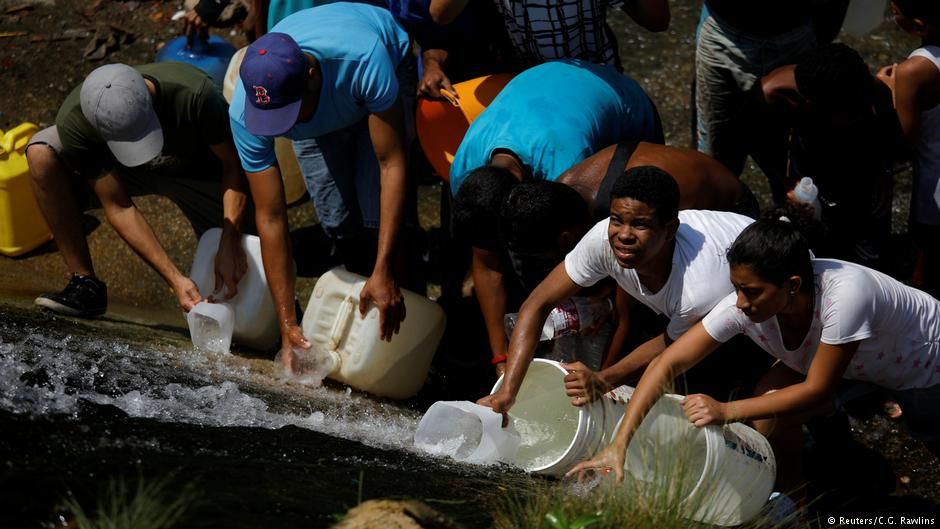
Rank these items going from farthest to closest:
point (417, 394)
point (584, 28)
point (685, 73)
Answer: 1. point (685, 73)
2. point (417, 394)
3. point (584, 28)

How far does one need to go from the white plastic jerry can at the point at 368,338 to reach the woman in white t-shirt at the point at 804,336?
1532mm

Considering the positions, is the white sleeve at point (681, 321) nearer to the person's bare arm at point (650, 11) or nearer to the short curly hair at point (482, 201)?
the short curly hair at point (482, 201)

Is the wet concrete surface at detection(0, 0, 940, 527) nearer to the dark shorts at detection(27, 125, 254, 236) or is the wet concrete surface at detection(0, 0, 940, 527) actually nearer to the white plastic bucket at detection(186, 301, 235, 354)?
the white plastic bucket at detection(186, 301, 235, 354)

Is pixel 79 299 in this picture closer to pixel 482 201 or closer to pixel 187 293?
pixel 187 293

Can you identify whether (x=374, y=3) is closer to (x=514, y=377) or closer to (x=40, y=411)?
(x=514, y=377)

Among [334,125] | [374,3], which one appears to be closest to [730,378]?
[334,125]

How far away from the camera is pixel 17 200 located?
6.21 meters

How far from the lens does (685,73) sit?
6984 millimetres

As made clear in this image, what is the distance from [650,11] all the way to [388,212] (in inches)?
56.3

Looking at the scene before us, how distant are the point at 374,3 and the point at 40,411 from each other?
2663mm

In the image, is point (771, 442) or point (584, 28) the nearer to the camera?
point (771, 442)

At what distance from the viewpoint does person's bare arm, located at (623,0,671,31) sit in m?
4.95

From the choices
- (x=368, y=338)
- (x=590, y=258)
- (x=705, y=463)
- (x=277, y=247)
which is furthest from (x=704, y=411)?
(x=277, y=247)

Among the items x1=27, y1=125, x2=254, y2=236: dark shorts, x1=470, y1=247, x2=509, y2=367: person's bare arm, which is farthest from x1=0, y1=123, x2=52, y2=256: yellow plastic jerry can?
x1=470, y1=247, x2=509, y2=367: person's bare arm
